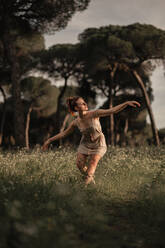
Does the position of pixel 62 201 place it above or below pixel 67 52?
below

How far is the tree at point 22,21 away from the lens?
45.0ft

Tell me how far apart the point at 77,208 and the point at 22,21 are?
15.2 m

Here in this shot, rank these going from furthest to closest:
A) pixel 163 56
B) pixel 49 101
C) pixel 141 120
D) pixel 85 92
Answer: pixel 141 120
pixel 49 101
pixel 85 92
pixel 163 56

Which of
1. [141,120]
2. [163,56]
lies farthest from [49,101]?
[163,56]

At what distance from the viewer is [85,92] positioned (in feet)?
81.0

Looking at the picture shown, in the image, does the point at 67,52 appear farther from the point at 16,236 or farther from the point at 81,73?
the point at 16,236

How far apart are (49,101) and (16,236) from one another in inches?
1139

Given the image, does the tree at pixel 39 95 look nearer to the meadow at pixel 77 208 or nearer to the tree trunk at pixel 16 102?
the tree trunk at pixel 16 102

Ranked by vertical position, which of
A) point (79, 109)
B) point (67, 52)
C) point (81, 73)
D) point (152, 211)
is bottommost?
point (152, 211)

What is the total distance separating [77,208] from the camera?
10.1 ft

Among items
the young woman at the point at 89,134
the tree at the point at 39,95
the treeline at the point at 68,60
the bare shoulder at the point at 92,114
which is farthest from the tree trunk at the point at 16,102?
the tree at the point at 39,95

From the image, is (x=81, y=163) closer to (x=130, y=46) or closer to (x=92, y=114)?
(x=92, y=114)

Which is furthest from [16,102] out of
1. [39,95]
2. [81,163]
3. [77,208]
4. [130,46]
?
[39,95]

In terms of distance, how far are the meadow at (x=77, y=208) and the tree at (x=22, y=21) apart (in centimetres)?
863
